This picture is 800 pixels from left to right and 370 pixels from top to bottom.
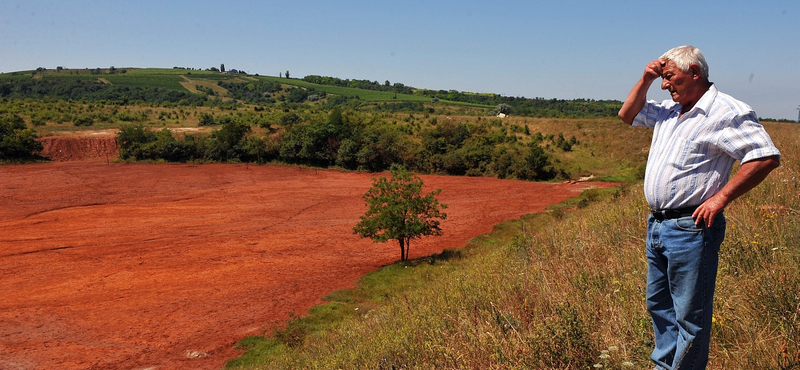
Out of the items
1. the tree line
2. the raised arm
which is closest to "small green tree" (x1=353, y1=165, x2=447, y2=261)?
the raised arm

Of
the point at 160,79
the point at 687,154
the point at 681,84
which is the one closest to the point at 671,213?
the point at 687,154

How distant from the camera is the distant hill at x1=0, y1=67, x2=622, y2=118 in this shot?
4360 inches

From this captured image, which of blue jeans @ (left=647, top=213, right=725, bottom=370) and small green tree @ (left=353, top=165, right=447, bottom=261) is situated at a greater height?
blue jeans @ (left=647, top=213, right=725, bottom=370)

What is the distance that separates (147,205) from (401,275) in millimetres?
21061

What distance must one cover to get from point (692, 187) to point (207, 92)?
14514cm

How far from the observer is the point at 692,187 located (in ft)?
9.53

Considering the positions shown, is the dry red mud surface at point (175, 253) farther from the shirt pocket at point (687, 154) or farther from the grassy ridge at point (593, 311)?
the shirt pocket at point (687, 154)

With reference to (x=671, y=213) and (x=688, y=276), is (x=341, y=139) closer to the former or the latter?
(x=671, y=213)

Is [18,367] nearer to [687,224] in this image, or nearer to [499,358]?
[499,358]

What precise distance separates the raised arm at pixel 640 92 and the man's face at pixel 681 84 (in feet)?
0.34

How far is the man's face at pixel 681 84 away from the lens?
298cm

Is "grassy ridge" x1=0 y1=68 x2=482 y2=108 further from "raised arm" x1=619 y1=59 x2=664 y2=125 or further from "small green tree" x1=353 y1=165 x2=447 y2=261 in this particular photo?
"raised arm" x1=619 y1=59 x2=664 y2=125

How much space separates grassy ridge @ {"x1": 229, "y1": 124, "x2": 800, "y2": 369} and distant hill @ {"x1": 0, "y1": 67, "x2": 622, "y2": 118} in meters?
92.6

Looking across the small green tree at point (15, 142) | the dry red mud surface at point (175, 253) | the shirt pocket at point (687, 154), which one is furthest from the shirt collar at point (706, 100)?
the small green tree at point (15, 142)
